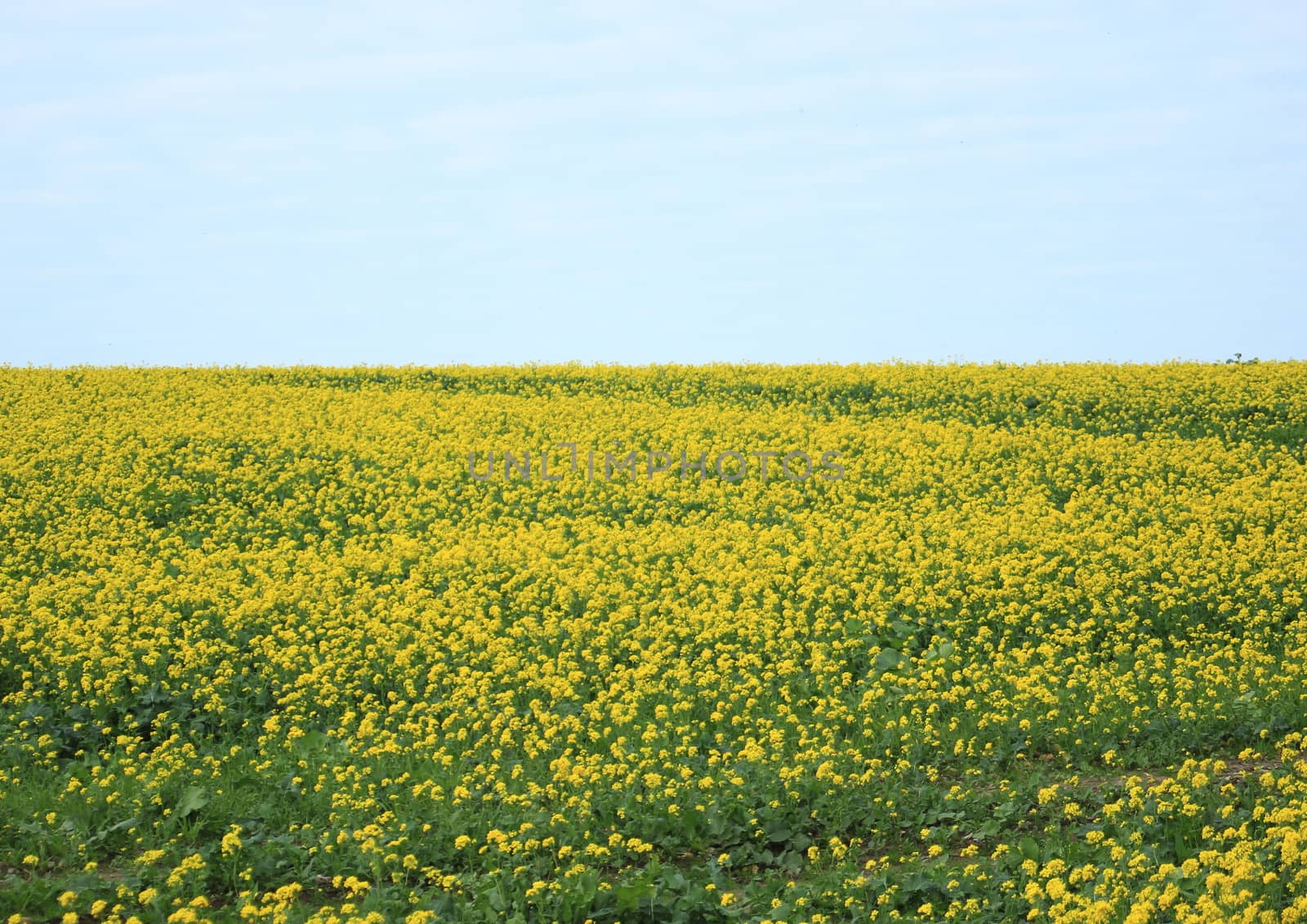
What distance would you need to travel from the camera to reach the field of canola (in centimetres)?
753

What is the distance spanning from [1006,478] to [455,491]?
8876 mm

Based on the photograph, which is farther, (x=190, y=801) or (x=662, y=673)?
(x=662, y=673)

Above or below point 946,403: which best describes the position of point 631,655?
below

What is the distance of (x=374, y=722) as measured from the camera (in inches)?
438

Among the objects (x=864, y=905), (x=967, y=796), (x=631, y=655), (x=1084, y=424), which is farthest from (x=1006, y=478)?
(x=864, y=905)

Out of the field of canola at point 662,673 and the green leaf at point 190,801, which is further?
the green leaf at point 190,801

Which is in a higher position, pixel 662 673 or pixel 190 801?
pixel 662 673

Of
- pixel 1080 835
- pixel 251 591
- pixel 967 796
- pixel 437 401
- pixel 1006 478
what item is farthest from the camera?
pixel 437 401

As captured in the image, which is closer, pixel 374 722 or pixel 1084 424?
pixel 374 722

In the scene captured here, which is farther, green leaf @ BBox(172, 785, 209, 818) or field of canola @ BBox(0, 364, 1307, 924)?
green leaf @ BBox(172, 785, 209, 818)

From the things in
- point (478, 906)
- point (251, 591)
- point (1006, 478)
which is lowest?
point (478, 906)

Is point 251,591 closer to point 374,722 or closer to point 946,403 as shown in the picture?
point 374,722

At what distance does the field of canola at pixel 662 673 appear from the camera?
7.53m

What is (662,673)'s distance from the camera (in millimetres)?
11531
